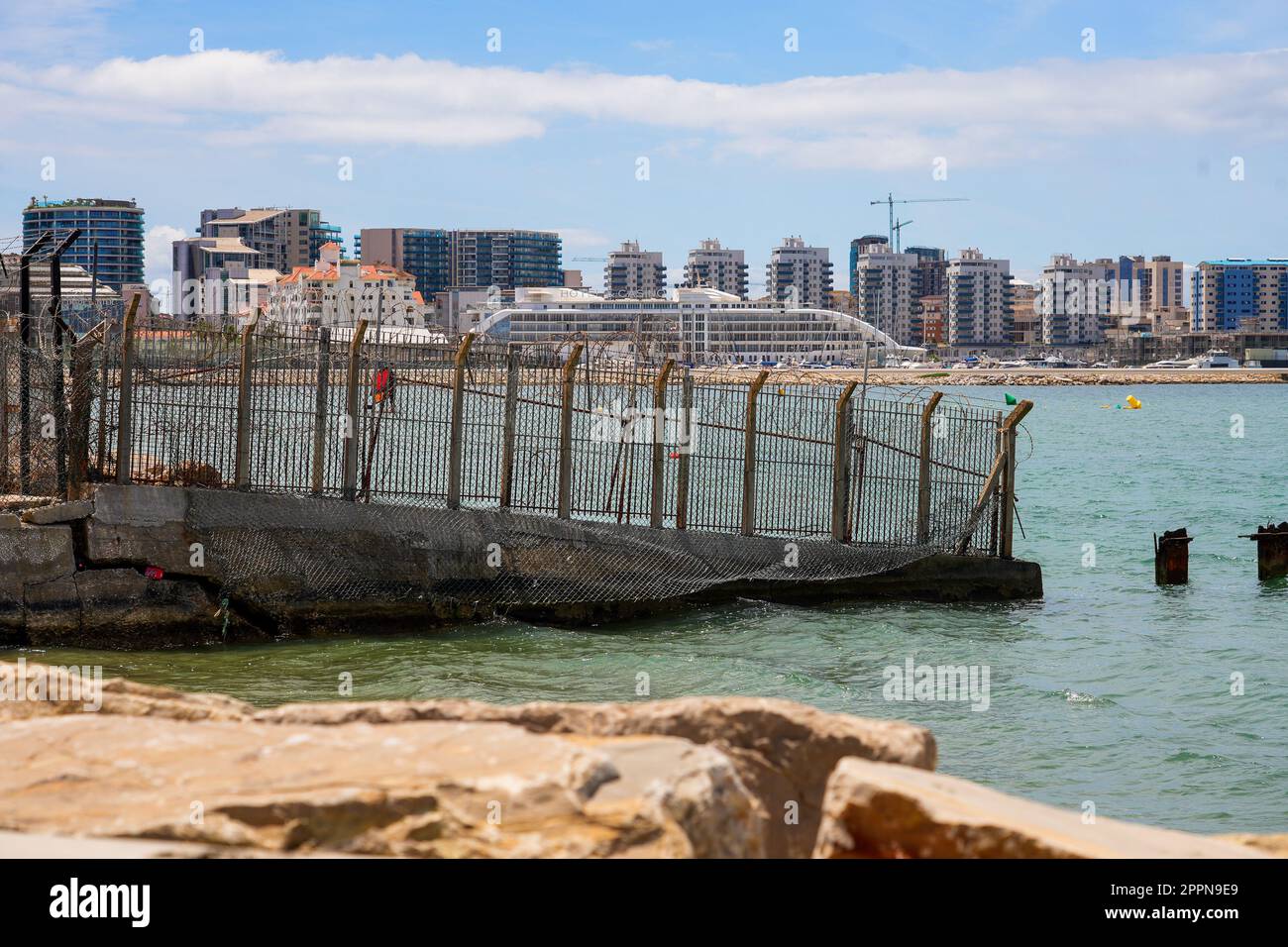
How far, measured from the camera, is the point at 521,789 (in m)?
5.58

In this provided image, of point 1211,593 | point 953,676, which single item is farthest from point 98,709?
point 1211,593

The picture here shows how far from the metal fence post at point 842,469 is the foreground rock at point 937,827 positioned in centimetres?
1533

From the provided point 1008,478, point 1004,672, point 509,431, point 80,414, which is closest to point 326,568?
point 509,431

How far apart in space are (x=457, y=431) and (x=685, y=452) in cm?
321

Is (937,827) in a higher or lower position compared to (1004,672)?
higher

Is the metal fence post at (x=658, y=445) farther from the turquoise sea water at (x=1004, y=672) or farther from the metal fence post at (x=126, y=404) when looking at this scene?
the metal fence post at (x=126, y=404)

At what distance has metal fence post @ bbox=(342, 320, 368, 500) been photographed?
18.8 meters

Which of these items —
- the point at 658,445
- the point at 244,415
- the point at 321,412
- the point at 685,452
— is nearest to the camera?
the point at 244,415

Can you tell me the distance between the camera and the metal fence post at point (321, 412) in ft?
61.5

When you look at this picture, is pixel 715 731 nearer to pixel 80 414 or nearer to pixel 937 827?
pixel 937 827

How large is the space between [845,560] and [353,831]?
16.0 m
